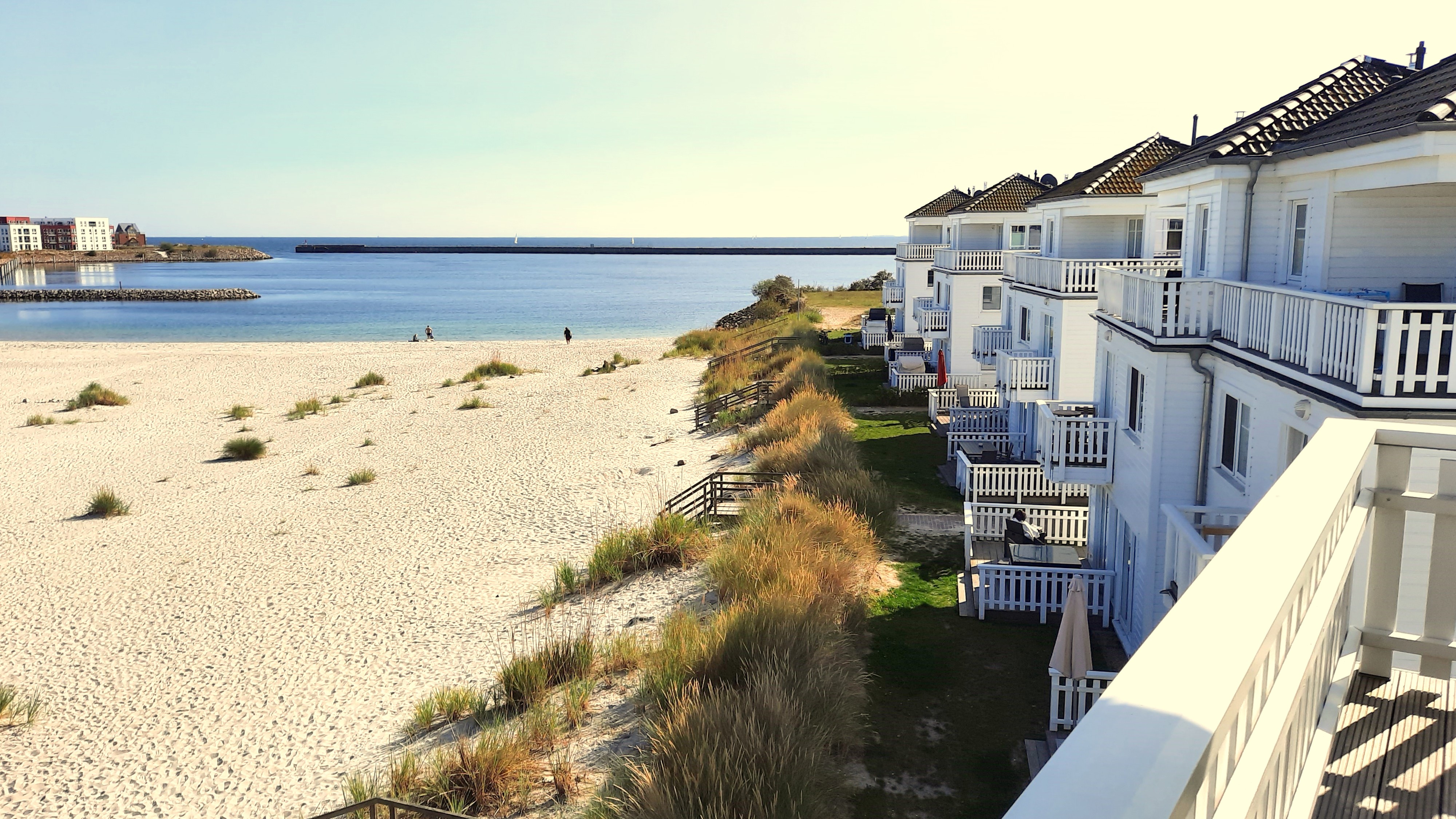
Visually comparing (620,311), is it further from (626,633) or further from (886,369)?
(626,633)

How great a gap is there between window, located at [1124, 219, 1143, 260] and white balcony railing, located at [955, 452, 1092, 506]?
6.14 metres

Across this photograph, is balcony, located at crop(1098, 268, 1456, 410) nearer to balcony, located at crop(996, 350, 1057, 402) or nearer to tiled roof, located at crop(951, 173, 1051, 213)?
balcony, located at crop(996, 350, 1057, 402)

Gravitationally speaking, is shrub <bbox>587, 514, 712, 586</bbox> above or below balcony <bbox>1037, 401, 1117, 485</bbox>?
below

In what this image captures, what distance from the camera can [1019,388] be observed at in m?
21.3

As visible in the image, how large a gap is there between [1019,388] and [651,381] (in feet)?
82.7

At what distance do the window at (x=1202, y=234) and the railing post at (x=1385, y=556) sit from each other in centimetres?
1058

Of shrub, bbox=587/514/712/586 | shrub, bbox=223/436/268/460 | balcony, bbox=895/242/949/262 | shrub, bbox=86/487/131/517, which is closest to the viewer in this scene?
shrub, bbox=587/514/712/586

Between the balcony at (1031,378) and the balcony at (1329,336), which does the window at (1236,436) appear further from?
the balcony at (1031,378)

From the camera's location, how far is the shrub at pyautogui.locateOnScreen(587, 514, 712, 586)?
16.8 metres

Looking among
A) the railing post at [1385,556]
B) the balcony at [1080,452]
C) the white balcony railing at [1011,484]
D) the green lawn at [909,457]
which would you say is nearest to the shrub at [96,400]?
the green lawn at [909,457]

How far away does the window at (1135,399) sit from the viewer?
1356 centimetres

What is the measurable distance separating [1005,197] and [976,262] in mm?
4822

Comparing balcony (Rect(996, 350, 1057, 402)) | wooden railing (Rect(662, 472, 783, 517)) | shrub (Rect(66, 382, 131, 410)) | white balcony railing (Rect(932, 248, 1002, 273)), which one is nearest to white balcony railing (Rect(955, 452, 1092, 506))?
balcony (Rect(996, 350, 1057, 402))

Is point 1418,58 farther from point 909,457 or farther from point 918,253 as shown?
point 918,253
